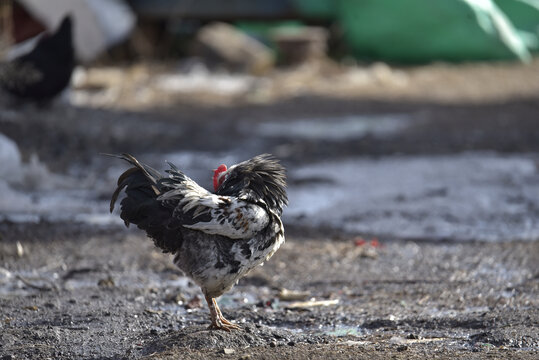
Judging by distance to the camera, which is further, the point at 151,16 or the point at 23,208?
the point at 151,16

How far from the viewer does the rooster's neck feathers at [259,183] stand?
452cm

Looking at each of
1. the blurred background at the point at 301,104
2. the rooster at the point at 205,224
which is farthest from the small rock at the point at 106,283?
the blurred background at the point at 301,104

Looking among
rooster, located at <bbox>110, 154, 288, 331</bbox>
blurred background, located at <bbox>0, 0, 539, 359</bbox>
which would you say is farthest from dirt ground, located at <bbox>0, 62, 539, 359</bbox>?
rooster, located at <bbox>110, 154, 288, 331</bbox>

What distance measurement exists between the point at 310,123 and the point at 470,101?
296 centimetres

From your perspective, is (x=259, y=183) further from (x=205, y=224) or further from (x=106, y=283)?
(x=106, y=283)

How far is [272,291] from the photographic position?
546 centimetres

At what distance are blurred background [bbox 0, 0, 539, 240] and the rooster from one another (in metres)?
2.62

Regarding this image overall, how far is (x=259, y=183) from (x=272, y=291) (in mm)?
1194

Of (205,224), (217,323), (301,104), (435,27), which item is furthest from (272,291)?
(435,27)

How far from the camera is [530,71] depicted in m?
14.6

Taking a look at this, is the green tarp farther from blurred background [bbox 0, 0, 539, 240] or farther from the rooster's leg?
the rooster's leg

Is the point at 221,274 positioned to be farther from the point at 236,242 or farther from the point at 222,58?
the point at 222,58

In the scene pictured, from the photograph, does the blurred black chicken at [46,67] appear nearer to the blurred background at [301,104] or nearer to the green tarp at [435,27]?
the blurred background at [301,104]

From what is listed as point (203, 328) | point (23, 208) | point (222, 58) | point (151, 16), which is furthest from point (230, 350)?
point (151, 16)
